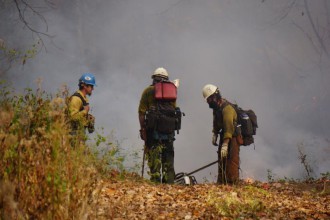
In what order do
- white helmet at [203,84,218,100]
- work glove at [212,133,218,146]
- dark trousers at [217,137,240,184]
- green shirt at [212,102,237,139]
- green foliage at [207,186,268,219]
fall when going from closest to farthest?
green foliage at [207,186,268,219]
green shirt at [212,102,237,139]
dark trousers at [217,137,240,184]
white helmet at [203,84,218,100]
work glove at [212,133,218,146]

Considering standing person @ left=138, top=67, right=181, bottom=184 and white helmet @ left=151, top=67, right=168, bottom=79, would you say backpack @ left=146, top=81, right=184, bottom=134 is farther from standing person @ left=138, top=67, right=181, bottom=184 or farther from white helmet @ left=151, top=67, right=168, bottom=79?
white helmet @ left=151, top=67, right=168, bottom=79

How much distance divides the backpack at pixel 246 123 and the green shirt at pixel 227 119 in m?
0.26

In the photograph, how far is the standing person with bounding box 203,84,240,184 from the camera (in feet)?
30.0

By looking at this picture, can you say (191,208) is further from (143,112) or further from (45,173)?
(143,112)

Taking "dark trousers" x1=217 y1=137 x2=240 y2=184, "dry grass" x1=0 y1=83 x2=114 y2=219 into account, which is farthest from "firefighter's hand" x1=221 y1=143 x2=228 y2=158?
"dry grass" x1=0 y1=83 x2=114 y2=219

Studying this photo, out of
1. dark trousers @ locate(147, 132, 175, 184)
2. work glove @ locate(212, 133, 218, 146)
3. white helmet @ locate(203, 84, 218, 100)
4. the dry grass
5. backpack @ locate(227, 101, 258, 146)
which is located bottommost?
the dry grass

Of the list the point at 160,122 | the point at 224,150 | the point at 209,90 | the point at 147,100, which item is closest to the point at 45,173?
the point at 160,122

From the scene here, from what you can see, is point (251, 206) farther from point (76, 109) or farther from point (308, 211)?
point (76, 109)

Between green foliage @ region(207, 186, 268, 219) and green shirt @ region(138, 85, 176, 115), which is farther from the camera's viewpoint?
green shirt @ region(138, 85, 176, 115)

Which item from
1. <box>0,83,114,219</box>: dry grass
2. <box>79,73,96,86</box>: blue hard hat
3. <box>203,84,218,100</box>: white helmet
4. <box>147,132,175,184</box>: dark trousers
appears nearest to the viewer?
<box>0,83,114,219</box>: dry grass

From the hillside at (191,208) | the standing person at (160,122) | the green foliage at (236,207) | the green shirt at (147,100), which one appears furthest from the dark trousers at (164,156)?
the green foliage at (236,207)

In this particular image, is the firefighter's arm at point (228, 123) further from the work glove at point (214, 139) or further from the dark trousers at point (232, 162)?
the work glove at point (214, 139)

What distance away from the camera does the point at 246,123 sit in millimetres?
9516

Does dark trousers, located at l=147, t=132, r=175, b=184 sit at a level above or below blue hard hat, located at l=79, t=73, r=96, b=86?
below
